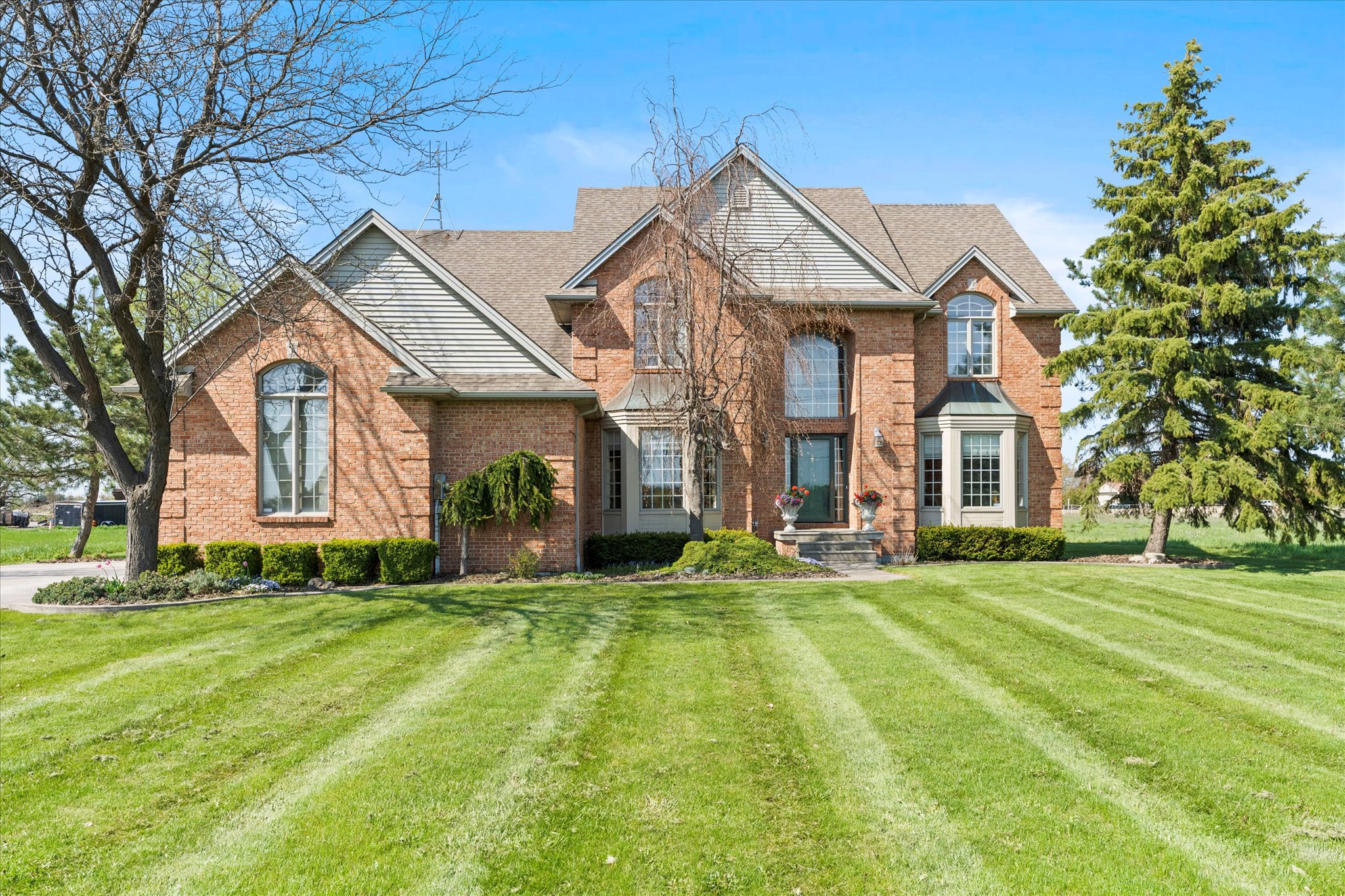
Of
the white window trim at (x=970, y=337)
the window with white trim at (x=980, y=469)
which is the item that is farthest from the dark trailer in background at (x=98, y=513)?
the window with white trim at (x=980, y=469)

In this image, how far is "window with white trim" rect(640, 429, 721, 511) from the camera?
18.9m

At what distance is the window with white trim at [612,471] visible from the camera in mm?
19391

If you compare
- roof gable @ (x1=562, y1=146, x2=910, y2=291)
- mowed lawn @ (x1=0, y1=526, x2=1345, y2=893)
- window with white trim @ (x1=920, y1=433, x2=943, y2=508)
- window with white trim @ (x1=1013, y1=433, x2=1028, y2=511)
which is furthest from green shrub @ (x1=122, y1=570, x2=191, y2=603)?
window with white trim @ (x1=1013, y1=433, x2=1028, y2=511)

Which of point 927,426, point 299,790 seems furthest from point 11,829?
point 927,426

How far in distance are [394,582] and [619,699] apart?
8959 millimetres

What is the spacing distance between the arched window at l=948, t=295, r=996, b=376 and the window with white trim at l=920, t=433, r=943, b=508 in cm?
224

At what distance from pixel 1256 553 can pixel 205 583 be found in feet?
82.0

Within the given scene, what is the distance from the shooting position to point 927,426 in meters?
20.9

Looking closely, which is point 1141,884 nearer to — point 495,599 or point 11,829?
point 11,829

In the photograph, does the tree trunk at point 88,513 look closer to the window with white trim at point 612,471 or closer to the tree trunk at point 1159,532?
the window with white trim at point 612,471

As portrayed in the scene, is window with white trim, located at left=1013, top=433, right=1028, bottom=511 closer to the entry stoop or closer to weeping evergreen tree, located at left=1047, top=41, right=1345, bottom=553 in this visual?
weeping evergreen tree, located at left=1047, top=41, right=1345, bottom=553

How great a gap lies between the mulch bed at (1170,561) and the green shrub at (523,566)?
40.8ft

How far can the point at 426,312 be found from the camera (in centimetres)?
1752

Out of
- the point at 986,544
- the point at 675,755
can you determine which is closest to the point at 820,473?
the point at 986,544
